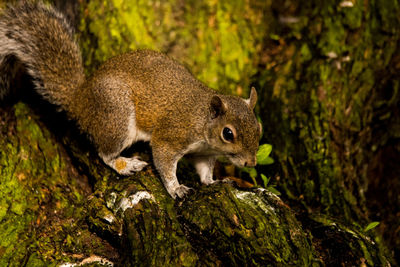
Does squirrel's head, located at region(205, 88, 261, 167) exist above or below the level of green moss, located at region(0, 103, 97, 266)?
above

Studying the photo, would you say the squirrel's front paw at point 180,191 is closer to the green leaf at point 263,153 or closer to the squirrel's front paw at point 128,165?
the squirrel's front paw at point 128,165

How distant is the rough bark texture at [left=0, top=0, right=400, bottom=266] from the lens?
2836 millimetres

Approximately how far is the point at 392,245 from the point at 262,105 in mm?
2033

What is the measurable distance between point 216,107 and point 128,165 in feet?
3.39

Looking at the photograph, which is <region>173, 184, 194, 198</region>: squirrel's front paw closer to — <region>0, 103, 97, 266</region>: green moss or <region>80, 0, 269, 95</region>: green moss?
<region>0, 103, 97, 266</region>: green moss

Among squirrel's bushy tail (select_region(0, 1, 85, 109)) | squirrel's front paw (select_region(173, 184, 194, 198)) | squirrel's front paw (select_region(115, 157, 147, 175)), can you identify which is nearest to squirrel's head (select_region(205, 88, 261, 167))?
squirrel's front paw (select_region(173, 184, 194, 198))

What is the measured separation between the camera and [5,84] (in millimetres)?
3617

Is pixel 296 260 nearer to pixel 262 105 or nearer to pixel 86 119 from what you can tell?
pixel 262 105

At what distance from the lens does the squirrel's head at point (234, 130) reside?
10.3 ft

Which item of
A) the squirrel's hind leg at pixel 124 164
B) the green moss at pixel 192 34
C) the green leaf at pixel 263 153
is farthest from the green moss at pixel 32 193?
the green leaf at pixel 263 153

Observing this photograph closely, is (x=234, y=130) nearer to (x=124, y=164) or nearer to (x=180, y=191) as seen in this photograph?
(x=180, y=191)

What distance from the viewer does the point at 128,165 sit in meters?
3.61

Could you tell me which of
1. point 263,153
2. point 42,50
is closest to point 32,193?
point 42,50

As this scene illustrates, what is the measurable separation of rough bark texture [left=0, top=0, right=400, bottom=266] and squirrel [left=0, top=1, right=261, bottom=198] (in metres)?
0.27
